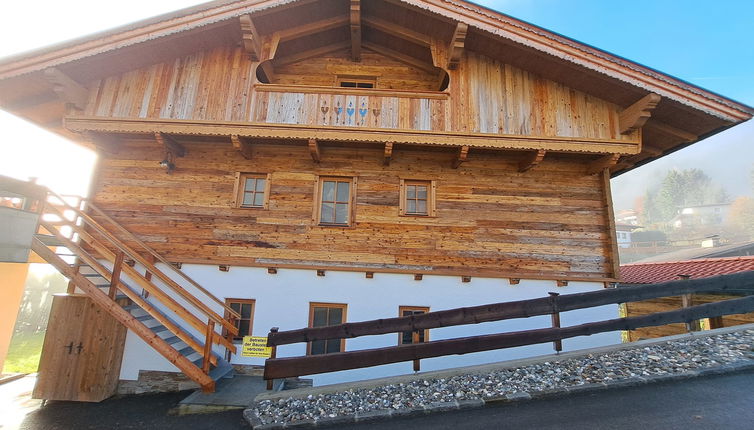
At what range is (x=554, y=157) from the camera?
8.78 m

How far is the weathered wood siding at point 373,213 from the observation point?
8.27 m

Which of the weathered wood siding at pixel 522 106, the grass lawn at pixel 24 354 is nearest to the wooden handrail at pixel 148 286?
the weathered wood siding at pixel 522 106

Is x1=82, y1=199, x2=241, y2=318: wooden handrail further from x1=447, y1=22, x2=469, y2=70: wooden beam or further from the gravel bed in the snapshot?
x1=447, y1=22, x2=469, y2=70: wooden beam

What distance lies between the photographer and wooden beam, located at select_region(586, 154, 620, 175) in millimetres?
8062

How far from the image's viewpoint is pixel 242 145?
810cm

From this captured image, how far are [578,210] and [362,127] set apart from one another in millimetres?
5896

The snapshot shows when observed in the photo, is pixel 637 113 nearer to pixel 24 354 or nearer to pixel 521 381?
pixel 521 381

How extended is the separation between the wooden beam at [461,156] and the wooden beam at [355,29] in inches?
161

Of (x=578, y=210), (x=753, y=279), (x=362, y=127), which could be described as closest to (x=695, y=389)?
(x=753, y=279)

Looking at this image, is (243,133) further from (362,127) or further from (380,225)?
(380,225)

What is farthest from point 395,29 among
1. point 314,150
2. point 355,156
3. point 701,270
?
point 701,270

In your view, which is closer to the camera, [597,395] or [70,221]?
[597,395]

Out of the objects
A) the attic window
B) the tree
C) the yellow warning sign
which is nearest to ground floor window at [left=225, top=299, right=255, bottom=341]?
the yellow warning sign

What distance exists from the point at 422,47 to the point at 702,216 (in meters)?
120
